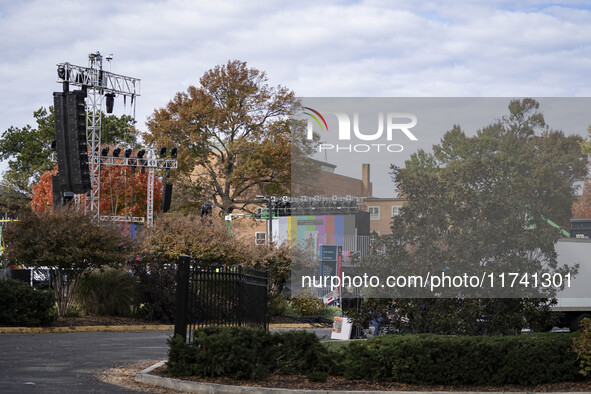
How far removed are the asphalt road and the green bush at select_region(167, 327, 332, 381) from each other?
0.52 m

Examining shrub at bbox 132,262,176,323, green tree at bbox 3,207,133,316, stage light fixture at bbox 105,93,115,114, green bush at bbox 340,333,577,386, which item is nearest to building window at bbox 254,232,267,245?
shrub at bbox 132,262,176,323

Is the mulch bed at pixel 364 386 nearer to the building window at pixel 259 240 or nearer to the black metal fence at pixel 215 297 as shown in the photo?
the black metal fence at pixel 215 297

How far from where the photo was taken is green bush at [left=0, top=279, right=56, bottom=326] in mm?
20141

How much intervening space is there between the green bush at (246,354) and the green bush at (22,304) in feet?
32.8

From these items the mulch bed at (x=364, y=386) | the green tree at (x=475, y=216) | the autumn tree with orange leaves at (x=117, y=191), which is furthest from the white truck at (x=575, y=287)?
the autumn tree with orange leaves at (x=117, y=191)

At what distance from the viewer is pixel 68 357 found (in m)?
14.4

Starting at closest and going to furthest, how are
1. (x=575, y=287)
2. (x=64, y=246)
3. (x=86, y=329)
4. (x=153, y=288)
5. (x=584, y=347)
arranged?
(x=584, y=347) → (x=575, y=287) → (x=86, y=329) → (x=64, y=246) → (x=153, y=288)

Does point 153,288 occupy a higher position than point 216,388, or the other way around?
point 153,288

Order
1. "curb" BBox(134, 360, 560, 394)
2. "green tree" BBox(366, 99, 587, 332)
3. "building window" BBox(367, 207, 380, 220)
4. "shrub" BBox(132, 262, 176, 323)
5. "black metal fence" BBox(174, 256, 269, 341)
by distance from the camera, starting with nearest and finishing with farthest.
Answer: "curb" BBox(134, 360, 560, 394), "black metal fence" BBox(174, 256, 269, 341), "green tree" BBox(366, 99, 587, 332), "building window" BBox(367, 207, 380, 220), "shrub" BBox(132, 262, 176, 323)

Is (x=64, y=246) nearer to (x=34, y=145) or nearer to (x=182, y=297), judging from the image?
(x=182, y=297)

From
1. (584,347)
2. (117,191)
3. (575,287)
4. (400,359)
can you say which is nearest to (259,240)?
(117,191)

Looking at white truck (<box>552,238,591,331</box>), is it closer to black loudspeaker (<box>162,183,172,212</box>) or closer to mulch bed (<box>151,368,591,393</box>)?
mulch bed (<box>151,368,591,393</box>)

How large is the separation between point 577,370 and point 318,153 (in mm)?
5579

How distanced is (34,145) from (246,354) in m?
56.0
